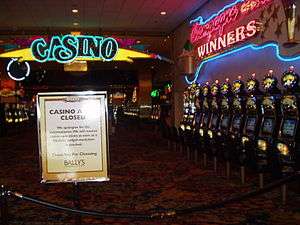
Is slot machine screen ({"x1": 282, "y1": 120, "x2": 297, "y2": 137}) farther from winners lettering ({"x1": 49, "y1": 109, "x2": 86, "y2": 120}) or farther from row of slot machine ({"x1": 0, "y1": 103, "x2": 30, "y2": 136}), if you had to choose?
row of slot machine ({"x1": 0, "y1": 103, "x2": 30, "y2": 136})

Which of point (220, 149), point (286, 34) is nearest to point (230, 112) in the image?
point (220, 149)

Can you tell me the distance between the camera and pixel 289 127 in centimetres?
579

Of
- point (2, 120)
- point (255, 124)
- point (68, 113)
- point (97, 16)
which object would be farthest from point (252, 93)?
point (2, 120)

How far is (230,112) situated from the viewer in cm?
812

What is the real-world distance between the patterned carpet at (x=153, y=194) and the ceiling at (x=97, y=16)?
3.87 meters

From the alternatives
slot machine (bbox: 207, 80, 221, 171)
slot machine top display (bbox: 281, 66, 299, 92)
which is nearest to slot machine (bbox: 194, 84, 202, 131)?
slot machine (bbox: 207, 80, 221, 171)

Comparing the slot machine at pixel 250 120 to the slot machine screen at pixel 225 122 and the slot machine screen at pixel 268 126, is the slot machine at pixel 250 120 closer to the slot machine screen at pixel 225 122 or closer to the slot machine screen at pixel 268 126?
the slot machine screen at pixel 268 126

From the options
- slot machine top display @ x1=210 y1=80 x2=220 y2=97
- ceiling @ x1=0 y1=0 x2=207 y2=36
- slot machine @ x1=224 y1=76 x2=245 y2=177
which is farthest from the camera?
ceiling @ x1=0 y1=0 x2=207 y2=36

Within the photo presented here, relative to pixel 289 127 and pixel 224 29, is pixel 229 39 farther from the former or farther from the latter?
pixel 289 127

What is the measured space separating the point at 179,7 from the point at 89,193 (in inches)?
253

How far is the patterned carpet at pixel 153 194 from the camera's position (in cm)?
462

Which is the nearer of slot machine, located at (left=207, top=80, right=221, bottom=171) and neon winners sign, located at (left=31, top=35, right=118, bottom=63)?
slot machine, located at (left=207, top=80, right=221, bottom=171)

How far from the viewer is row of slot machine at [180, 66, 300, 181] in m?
5.63

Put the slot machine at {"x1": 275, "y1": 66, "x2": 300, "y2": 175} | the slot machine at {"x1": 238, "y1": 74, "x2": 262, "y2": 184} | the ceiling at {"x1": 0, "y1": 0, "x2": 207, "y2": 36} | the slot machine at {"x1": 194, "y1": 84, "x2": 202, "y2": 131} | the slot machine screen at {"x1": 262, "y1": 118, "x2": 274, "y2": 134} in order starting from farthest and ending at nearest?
1. the ceiling at {"x1": 0, "y1": 0, "x2": 207, "y2": 36}
2. the slot machine at {"x1": 194, "y1": 84, "x2": 202, "y2": 131}
3. the slot machine screen at {"x1": 262, "y1": 118, "x2": 274, "y2": 134}
4. the slot machine at {"x1": 238, "y1": 74, "x2": 262, "y2": 184}
5. the slot machine at {"x1": 275, "y1": 66, "x2": 300, "y2": 175}
